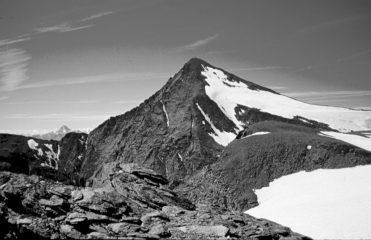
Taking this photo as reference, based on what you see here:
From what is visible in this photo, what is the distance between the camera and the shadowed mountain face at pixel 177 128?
438ft

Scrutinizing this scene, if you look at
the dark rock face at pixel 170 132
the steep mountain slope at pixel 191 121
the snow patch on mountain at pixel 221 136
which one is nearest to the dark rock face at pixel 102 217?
the steep mountain slope at pixel 191 121

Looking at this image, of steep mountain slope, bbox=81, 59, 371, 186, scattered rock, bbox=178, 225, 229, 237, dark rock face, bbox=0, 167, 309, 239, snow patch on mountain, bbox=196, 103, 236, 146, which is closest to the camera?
dark rock face, bbox=0, 167, 309, 239

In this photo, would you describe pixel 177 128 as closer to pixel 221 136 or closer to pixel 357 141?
pixel 221 136

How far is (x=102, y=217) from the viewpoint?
2270 cm

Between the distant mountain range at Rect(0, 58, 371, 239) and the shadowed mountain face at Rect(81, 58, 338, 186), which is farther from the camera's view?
the shadowed mountain face at Rect(81, 58, 338, 186)

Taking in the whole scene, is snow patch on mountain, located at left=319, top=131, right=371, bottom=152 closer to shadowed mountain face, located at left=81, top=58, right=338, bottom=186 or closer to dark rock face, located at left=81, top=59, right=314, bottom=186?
Result: shadowed mountain face, located at left=81, top=58, right=338, bottom=186

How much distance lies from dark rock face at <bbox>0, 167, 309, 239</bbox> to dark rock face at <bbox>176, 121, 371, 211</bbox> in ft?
98.5

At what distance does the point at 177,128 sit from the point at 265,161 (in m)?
77.4

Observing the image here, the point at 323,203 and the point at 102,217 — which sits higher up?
the point at 323,203

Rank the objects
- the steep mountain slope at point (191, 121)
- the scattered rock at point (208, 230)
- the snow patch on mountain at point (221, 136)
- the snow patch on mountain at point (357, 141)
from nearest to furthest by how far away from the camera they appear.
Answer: the scattered rock at point (208, 230) → the snow patch on mountain at point (357, 141) → the snow patch on mountain at point (221, 136) → the steep mountain slope at point (191, 121)

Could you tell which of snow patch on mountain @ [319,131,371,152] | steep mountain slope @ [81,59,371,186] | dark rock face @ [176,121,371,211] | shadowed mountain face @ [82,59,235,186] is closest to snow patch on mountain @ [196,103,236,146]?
steep mountain slope @ [81,59,371,186]

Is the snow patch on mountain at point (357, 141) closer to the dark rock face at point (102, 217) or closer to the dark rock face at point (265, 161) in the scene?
the dark rock face at point (265, 161)

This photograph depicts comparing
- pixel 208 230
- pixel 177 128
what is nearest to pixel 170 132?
pixel 177 128

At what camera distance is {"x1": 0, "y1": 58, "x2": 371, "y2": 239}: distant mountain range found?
2331cm
